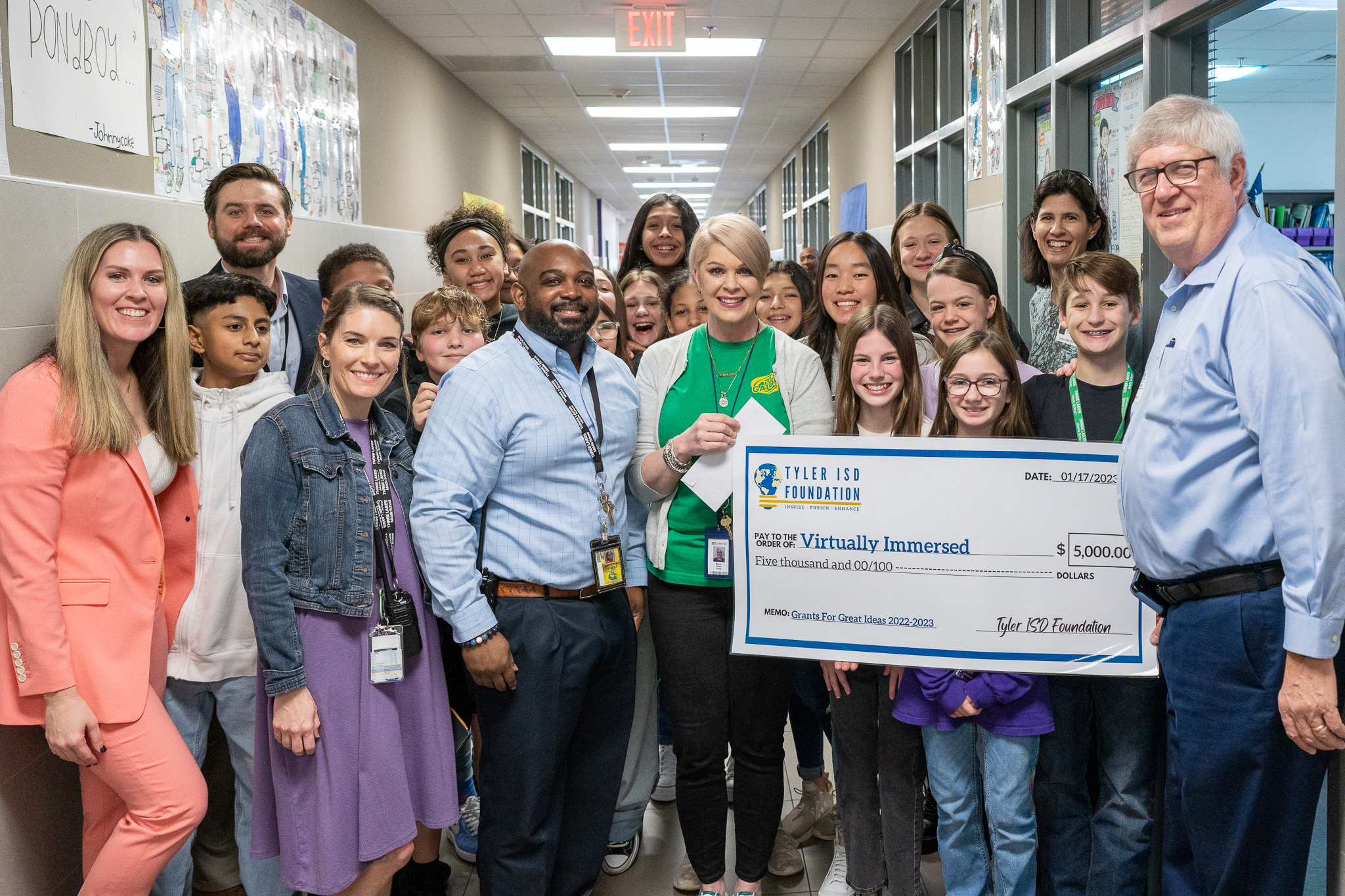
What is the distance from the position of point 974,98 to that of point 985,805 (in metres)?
5.11

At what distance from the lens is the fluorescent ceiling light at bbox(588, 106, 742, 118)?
10820mm

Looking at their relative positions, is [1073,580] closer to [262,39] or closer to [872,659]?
[872,659]

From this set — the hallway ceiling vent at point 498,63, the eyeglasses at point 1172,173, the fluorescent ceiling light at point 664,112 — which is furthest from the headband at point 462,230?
the fluorescent ceiling light at point 664,112

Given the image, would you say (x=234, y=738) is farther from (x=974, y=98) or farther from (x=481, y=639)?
(x=974, y=98)

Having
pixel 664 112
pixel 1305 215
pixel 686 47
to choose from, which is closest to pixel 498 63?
pixel 686 47

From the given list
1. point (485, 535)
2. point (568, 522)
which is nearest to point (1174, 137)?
point (568, 522)

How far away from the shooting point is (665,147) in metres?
14.0

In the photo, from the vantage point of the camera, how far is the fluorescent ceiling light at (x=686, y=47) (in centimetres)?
769

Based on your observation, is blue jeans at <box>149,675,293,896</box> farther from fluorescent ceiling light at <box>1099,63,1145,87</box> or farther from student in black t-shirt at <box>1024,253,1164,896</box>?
fluorescent ceiling light at <box>1099,63,1145,87</box>

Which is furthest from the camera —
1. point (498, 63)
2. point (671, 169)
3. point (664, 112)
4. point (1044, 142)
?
point (671, 169)

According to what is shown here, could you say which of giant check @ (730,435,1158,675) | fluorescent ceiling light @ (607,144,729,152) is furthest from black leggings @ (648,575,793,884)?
fluorescent ceiling light @ (607,144,729,152)

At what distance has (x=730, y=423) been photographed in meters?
2.21

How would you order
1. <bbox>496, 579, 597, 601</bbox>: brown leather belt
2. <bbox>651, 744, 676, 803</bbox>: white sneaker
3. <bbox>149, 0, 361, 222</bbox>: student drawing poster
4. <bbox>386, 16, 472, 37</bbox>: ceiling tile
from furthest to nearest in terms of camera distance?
<bbox>386, 16, 472, 37</bbox>: ceiling tile, <bbox>149, 0, 361, 222</bbox>: student drawing poster, <bbox>651, 744, 676, 803</bbox>: white sneaker, <bbox>496, 579, 597, 601</bbox>: brown leather belt

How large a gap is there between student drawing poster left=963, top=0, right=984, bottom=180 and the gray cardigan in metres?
4.17
